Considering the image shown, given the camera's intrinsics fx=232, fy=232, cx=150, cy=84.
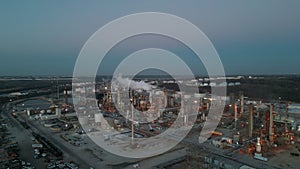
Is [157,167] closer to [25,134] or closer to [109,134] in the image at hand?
[109,134]

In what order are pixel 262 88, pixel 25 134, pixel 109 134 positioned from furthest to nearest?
pixel 262 88
pixel 25 134
pixel 109 134

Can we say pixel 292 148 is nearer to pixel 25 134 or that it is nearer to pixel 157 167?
pixel 157 167

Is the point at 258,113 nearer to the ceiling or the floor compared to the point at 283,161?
nearer to the ceiling

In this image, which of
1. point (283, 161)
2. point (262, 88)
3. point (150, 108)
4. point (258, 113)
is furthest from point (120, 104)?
point (262, 88)

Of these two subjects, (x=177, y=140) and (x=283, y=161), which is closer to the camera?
(x=283, y=161)

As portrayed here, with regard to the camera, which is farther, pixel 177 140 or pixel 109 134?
pixel 109 134

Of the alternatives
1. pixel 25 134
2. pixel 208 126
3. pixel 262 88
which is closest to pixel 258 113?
pixel 208 126

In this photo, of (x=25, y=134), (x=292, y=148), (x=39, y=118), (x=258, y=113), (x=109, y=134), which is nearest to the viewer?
(x=292, y=148)

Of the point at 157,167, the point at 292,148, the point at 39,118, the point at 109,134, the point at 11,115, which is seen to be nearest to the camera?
the point at 157,167

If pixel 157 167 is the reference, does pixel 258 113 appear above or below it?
above
